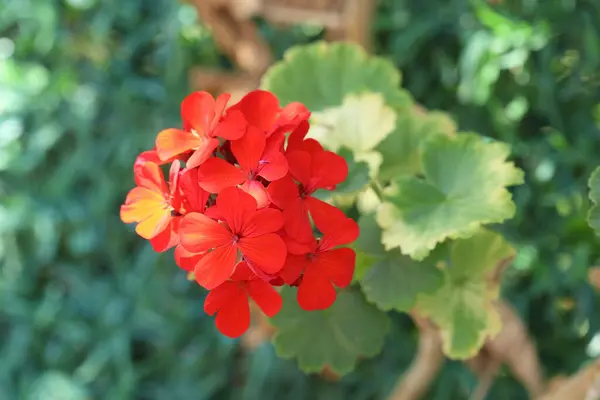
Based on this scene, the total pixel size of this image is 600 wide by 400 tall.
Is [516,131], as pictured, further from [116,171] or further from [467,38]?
[116,171]

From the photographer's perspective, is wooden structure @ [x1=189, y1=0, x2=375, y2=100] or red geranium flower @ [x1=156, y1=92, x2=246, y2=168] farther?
wooden structure @ [x1=189, y1=0, x2=375, y2=100]

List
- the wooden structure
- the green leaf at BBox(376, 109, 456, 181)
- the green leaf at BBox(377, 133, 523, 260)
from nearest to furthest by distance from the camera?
the green leaf at BBox(377, 133, 523, 260)
the green leaf at BBox(376, 109, 456, 181)
the wooden structure

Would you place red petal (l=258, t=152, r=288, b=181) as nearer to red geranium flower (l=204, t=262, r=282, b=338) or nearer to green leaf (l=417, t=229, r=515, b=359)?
red geranium flower (l=204, t=262, r=282, b=338)

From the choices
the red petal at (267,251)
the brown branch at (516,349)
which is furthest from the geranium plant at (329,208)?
the brown branch at (516,349)

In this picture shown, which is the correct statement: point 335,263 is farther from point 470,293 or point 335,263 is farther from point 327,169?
point 470,293

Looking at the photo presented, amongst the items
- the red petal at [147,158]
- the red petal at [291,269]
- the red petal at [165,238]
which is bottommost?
the red petal at [165,238]

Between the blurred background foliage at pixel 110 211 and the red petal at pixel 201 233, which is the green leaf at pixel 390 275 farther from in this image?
the blurred background foliage at pixel 110 211

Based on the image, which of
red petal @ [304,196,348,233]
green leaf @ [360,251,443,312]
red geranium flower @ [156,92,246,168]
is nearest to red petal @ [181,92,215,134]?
red geranium flower @ [156,92,246,168]
